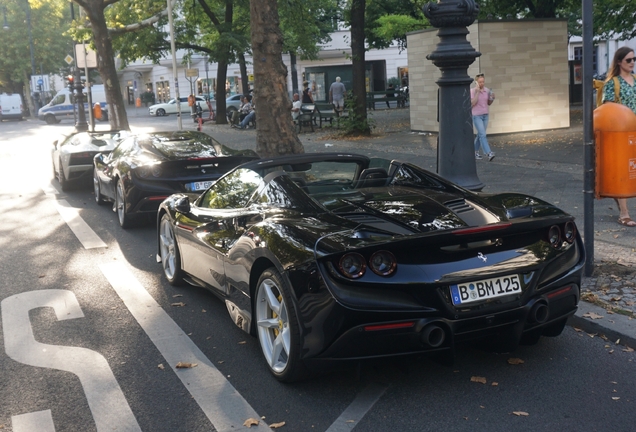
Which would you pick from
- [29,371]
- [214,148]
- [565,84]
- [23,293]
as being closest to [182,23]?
[565,84]

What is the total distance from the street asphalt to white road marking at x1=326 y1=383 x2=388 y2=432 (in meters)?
1.84

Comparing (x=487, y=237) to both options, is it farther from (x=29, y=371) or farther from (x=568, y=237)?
(x=29, y=371)

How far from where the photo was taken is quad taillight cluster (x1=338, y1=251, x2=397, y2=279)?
4312 millimetres

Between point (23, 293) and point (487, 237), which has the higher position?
point (487, 237)

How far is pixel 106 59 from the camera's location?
28.5 metres

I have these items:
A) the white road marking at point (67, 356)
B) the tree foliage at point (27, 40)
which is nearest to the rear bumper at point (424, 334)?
the white road marking at point (67, 356)

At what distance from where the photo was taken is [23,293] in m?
7.58

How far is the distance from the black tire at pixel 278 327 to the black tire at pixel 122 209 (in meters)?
6.19

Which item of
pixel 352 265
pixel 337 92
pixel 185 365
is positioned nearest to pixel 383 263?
pixel 352 265

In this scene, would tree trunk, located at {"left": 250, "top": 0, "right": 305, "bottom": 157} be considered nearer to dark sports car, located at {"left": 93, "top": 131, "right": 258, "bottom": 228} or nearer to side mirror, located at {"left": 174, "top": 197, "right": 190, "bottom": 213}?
dark sports car, located at {"left": 93, "top": 131, "right": 258, "bottom": 228}

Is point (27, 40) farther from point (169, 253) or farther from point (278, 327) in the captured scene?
point (278, 327)

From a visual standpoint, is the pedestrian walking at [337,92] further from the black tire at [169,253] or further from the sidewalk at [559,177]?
the black tire at [169,253]

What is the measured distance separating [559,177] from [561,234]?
333 inches

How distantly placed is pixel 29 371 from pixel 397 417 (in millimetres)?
2563
